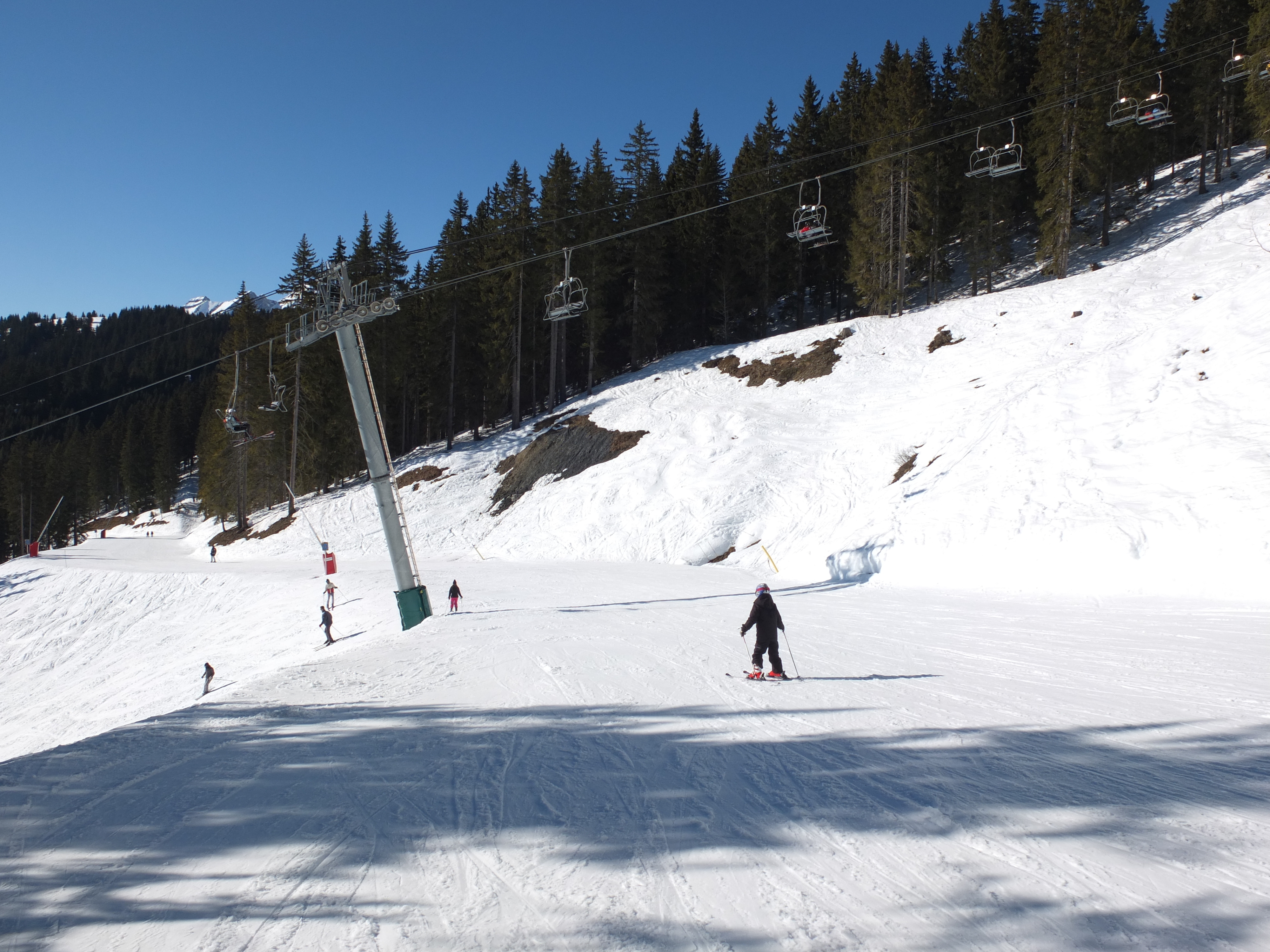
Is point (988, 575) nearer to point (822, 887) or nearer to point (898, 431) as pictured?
point (898, 431)

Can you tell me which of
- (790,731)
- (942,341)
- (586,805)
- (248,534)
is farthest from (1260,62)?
(248,534)

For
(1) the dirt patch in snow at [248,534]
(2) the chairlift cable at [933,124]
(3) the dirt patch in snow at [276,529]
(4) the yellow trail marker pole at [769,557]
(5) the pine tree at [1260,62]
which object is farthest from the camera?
(1) the dirt patch in snow at [248,534]

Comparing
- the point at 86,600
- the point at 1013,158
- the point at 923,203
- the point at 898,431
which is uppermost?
the point at 1013,158

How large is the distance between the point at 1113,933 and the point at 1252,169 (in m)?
50.7

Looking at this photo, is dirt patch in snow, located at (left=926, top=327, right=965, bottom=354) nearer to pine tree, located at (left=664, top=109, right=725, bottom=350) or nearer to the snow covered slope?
the snow covered slope

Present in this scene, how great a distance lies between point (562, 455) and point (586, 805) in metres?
30.4

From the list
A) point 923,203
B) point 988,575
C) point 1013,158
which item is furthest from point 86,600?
point 1013,158

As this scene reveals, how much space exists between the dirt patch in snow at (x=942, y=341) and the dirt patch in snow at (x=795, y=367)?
4389 mm

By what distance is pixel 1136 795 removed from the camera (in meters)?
4.63

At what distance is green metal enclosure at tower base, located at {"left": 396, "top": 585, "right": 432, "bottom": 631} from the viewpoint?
16516mm

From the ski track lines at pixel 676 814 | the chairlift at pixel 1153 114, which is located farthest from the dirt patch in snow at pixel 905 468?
the ski track lines at pixel 676 814

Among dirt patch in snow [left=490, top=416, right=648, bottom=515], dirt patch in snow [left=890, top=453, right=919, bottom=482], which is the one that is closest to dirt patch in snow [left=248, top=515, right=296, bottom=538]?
dirt patch in snow [left=490, top=416, right=648, bottom=515]

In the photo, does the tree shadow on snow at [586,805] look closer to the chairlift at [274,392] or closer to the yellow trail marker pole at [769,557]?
the yellow trail marker pole at [769,557]

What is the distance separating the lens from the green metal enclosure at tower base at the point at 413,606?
16.5m
